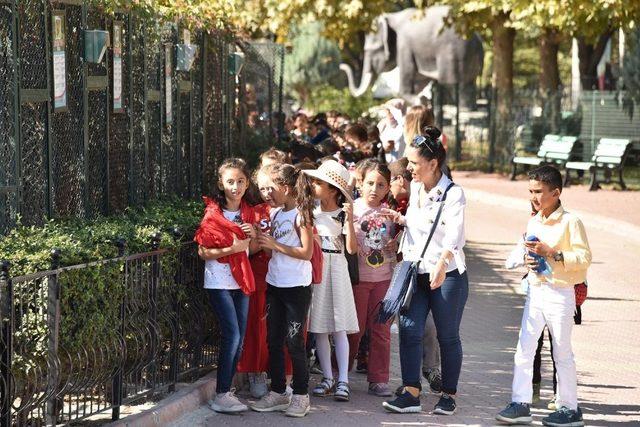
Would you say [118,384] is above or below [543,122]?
below

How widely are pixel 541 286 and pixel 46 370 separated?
10.1 ft

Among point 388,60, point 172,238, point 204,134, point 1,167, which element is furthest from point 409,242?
point 388,60

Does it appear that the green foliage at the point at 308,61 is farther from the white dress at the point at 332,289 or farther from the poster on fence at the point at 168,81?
the white dress at the point at 332,289

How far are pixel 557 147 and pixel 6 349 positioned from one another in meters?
24.3

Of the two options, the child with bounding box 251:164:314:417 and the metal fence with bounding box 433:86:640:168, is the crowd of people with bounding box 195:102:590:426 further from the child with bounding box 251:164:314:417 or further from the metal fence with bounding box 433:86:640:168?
the metal fence with bounding box 433:86:640:168

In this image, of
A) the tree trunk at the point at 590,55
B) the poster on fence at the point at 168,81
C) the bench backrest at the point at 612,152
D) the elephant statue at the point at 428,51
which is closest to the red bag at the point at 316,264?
the poster on fence at the point at 168,81

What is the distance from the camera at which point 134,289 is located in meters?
7.96

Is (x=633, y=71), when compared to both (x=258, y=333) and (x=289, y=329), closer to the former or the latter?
(x=258, y=333)

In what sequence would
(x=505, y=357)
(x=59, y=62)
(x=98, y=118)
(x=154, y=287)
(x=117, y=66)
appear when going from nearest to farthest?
(x=154, y=287), (x=59, y=62), (x=98, y=118), (x=117, y=66), (x=505, y=357)

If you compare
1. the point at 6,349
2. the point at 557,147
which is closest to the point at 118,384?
the point at 6,349

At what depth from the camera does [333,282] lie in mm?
8945

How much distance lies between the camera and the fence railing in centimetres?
677

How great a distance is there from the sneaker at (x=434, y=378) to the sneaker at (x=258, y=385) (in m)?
1.16

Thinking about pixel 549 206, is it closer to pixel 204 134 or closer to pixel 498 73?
pixel 204 134
